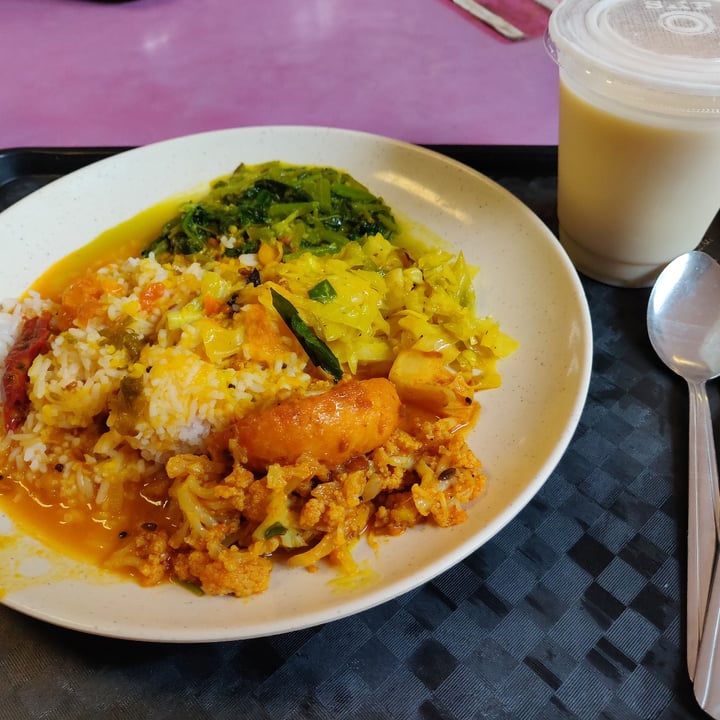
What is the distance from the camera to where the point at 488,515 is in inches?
73.4

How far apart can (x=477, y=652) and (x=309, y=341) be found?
1.14 metres

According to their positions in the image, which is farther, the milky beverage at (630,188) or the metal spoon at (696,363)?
the milky beverage at (630,188)

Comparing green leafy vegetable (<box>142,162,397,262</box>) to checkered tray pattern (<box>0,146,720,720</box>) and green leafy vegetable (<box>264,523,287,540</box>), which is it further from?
checkered tray pattern (<box>0,146,720,720</box>)

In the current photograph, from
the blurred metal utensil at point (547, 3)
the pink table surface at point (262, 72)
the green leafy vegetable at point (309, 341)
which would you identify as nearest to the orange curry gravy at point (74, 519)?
the green leafy vegetable at point (309, 341)

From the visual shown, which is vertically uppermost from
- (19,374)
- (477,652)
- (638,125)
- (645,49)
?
(645,49)

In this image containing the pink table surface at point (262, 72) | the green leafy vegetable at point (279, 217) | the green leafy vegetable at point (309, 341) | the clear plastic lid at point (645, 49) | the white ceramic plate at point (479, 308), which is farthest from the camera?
the pink table surface at point (262, 72)

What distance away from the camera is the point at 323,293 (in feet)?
7.84

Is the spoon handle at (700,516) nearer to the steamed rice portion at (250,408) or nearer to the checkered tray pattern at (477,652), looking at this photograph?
the checkered tray pattern at (477,652)

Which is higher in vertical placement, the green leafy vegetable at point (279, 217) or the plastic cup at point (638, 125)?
the plastic cup at point (638, 125)

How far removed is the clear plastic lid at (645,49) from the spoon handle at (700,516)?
107 centimetres

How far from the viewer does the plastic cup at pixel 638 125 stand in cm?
221

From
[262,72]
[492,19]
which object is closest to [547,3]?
[492,19]

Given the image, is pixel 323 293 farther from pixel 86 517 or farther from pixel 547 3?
pixel 547 3

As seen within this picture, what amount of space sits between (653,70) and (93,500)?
2.43 metres
